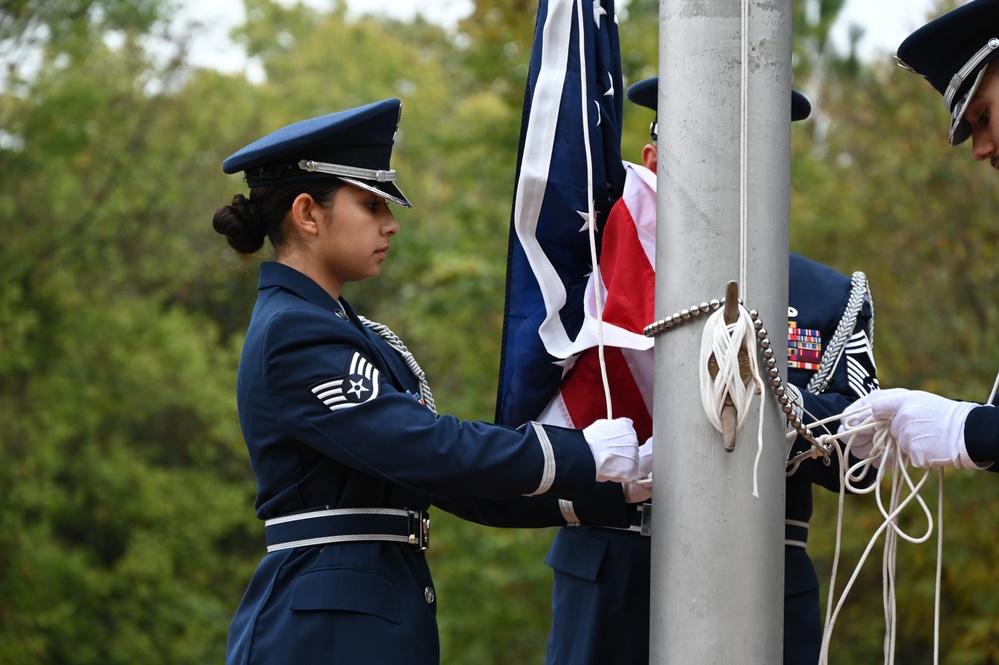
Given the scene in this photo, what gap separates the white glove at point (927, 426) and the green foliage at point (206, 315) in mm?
6276

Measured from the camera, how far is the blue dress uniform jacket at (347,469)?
242cm

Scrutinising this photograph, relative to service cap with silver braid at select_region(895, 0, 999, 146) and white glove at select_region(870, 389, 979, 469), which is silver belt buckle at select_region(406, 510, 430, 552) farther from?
service cap with silver braid at select_region(895, 0, 999, 146)

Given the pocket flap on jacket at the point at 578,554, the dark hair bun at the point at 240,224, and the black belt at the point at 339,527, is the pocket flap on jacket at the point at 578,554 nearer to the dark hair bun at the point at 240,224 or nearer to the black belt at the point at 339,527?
the black belt at the point at 339,527

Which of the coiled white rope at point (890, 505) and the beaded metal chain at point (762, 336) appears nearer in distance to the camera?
the beaded metal chain at point (762, 336)

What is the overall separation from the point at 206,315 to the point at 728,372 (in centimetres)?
1502

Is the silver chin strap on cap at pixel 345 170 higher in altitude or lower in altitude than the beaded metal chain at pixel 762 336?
higher

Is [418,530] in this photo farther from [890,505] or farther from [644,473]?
[890,505]

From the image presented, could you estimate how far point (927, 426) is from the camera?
253 centimetres

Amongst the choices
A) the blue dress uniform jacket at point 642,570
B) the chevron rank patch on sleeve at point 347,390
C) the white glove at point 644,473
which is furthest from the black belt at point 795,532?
the chevron rank patch on sleeve at point 347,390

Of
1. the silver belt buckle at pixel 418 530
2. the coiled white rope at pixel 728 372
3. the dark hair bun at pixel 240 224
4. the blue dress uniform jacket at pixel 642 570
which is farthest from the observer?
the blue dress uniform jacket at pixel 642 570

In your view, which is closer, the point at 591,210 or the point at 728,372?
the point at 728,372

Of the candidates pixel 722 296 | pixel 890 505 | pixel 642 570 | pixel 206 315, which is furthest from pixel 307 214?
pixel 206 315

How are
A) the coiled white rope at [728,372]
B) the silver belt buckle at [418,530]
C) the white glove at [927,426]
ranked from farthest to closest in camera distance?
the silver belt buckle at [418,530], the white glove at [927,426], the coiled white rope at [728,372]

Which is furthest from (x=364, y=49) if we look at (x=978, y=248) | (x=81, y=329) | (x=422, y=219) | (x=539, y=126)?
(x=539, y=126)
